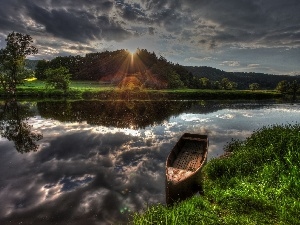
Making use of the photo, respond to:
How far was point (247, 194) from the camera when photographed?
902cm

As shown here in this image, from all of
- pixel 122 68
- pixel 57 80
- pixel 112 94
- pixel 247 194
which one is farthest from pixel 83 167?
pixel 122 68

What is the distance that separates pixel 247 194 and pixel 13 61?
6941 centimetres

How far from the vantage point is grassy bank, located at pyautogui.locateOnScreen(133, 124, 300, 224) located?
759 cm

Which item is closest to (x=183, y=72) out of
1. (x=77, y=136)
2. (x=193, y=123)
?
(x=193, y=123)

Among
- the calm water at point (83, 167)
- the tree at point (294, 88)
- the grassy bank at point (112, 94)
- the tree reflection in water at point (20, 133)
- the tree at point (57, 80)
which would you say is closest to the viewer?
the calm water at point (83, 167)

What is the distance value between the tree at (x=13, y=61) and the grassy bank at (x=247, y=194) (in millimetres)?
63329

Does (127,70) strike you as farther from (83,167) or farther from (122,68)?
(83,167)

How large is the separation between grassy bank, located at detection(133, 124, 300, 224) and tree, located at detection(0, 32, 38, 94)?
63329 millimetres

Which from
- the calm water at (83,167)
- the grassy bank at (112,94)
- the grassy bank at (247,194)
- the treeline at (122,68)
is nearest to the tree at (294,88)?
the grassy bank at (112,94)

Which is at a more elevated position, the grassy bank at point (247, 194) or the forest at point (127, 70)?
the forest at point (127, 70)

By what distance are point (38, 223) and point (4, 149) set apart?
1215 cm

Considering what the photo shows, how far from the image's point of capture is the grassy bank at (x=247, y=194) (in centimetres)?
759

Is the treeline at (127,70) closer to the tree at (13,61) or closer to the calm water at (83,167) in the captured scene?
the tree at (13,61)

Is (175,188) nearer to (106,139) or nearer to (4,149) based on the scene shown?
(106,139)
